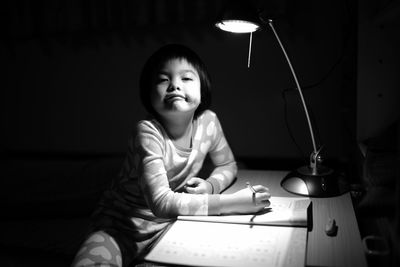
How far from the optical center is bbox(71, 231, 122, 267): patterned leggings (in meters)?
1.09

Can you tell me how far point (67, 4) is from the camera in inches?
81.8

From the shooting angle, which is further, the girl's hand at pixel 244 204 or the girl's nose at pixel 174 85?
the girl's nose at pixel 174 85

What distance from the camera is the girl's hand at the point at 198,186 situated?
1287 millimetres

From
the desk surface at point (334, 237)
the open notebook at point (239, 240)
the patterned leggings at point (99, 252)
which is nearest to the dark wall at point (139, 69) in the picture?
the desk surface at point (334, 237)

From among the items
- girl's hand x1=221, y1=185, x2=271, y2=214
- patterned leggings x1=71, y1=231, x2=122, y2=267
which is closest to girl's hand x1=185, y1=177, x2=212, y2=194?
girl's hand x1=221, y1=185, x2=271, y2=214

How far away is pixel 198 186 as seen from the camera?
132 centimetres

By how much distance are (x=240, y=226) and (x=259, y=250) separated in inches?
5.5

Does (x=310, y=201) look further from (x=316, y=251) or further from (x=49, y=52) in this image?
(x=49, y=52)

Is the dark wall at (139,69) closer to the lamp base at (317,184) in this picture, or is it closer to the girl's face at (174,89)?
the lamp base at (317,184)

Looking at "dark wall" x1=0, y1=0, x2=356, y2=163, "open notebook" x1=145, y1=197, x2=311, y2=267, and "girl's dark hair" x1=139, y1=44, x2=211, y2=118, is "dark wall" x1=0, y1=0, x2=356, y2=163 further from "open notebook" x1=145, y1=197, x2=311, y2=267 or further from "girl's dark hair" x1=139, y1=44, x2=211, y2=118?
"open notebook" x1=145, y1=197, x2=311, y2=267

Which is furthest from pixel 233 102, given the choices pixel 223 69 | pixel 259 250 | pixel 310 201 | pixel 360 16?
pixel 259 250

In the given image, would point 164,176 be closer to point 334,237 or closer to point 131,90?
point 334,237

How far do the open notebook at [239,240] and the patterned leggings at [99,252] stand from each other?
19 cm

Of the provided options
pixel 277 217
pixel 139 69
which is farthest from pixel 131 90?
pixel 277 217
